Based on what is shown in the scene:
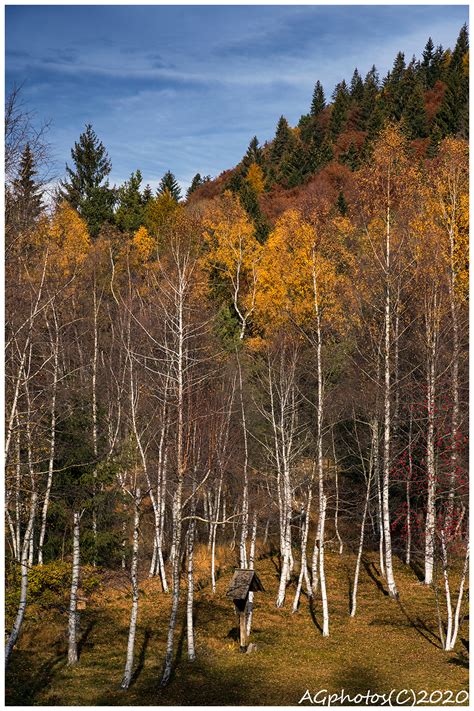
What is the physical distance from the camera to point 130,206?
175 feet

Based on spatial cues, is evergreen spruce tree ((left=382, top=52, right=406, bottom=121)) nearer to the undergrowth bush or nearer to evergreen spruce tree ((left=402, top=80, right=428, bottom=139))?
Answer: evergreen spruce tree ((left=402, top=80, right=428, bottom=139))

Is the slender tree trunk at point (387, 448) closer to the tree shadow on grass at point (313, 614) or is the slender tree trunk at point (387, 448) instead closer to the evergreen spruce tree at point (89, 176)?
the tree shadow on grass at point (313, 614)

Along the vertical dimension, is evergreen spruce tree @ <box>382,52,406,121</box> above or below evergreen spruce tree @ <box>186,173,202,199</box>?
above

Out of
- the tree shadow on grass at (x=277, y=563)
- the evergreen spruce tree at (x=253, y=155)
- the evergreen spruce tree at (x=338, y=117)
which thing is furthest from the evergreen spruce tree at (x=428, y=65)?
the tree shadow on grass at (x=277, y=563)

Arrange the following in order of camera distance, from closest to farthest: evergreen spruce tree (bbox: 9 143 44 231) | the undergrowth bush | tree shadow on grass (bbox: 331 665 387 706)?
evergreen spruce tree (bbox: 9 143 44 231), tree shadow on grass (bbox: 331 665 387 706), the undergrowth bush

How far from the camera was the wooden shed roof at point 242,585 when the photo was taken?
56.4 ft

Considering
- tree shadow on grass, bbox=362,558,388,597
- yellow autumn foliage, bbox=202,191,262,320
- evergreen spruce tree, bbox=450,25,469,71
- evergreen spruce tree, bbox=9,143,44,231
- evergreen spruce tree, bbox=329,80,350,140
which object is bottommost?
tree shadow on grass, bbox=362,558,388,597

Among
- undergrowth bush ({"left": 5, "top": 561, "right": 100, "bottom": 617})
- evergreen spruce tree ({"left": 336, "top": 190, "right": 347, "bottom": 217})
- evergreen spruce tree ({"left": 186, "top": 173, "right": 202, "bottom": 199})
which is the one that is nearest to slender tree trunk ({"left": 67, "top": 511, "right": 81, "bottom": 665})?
undergrowth bush ({"left": 5, "top": 561, "right": 100, "bottom": 617})

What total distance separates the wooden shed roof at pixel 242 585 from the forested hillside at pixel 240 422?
96 centimetres

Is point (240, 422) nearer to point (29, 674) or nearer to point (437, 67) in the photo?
point (29, 674)

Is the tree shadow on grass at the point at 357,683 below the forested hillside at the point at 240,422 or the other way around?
below

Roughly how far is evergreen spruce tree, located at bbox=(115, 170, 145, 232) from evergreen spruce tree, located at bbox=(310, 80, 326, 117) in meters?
56.8

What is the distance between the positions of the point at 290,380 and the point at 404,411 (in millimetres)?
8469

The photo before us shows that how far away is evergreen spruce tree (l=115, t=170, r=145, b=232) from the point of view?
50.1 meters
